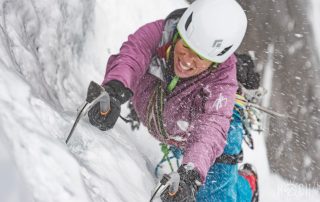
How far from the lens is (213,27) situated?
2.66 m

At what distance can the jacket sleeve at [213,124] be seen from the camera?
2602mm

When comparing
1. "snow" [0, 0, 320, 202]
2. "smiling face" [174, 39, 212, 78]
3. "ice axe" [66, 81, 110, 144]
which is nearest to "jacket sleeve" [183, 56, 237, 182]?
"smiling face" [174, 39, 212, 78]

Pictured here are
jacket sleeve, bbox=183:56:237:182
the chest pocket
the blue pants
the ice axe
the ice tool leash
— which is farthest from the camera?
the ice tool leash

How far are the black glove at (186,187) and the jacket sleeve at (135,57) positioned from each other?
544 millimetres

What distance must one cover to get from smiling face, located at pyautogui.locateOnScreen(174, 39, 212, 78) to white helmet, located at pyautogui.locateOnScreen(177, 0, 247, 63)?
4 centimetres

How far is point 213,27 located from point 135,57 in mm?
475

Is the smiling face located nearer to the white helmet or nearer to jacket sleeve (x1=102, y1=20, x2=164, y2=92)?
the white helmet

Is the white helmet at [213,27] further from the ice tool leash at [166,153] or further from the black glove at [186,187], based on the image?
the ice tool leash at [166,153]

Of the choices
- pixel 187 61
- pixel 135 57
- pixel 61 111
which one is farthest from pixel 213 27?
pixel 61 111

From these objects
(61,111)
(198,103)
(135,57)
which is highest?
(61,111)

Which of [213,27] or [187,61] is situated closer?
[213,27]

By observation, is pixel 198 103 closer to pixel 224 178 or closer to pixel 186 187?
pixel 224 178

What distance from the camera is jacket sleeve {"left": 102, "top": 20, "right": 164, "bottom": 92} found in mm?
2682

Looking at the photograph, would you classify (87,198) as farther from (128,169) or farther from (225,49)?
(225,49)
